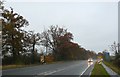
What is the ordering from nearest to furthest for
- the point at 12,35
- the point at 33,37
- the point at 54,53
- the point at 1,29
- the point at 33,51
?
the point at 1,29 → the point at 12,35 → the point at 33,51 → the point at 33,37 → the point at 54,53

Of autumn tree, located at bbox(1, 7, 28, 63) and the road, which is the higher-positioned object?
autumn tree, located at bbox(1, 7, 28, 63)

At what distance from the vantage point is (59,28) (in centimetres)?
11588

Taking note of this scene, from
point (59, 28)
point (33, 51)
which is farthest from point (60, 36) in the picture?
point (33, 51)

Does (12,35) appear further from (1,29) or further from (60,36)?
(60,36)

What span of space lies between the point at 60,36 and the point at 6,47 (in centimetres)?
4886

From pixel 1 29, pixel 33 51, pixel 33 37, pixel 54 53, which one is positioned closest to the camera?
pixel 1 29

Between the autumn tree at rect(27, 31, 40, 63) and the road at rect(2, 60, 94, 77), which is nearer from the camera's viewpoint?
the road at rect(2, 60, 94, 77)

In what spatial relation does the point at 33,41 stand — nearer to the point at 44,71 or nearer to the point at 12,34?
the point at 12,34

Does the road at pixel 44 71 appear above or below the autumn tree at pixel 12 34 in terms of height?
below

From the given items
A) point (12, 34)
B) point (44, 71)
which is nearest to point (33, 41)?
point (12, 34)

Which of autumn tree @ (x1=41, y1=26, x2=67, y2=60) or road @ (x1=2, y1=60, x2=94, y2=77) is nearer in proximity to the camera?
road @ (x1=2, y1=60, x2=94, y2=77)

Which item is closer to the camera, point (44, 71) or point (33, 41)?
point (44, 71)

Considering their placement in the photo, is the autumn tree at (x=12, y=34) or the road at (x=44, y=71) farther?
the autumn tree at (x=12, y=34)

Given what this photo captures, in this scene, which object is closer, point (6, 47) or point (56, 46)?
point (6, 47)
